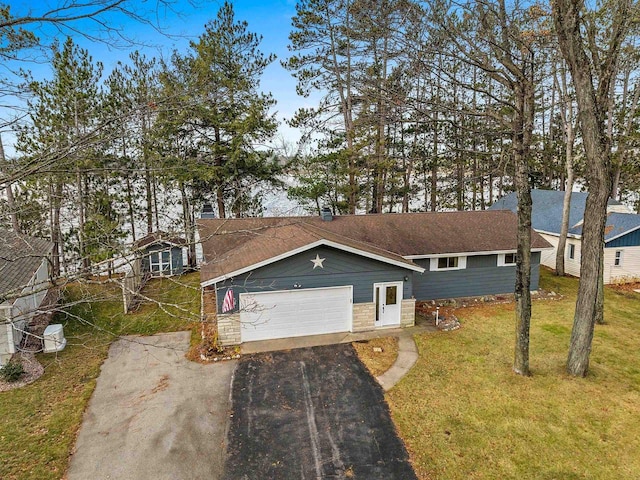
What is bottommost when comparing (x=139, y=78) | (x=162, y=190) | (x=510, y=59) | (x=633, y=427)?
(x=633, y=427)

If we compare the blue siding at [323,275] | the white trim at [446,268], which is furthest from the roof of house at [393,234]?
the blue siding at [323,275]

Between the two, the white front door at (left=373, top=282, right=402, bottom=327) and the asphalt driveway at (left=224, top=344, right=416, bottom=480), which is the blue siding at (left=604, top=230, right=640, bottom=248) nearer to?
the white front door at (left=373, top=282, right=402, bottom=327)

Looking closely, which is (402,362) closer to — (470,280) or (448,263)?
(448,263)

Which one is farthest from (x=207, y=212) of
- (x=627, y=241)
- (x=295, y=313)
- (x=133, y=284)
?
(x=627, y=241)

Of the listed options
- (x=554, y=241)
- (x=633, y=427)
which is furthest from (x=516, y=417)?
(x=554, y=241)

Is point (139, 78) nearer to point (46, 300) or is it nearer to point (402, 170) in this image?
point (46, 300)

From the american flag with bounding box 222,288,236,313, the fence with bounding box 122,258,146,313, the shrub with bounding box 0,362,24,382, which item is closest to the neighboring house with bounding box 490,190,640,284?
the american flag with bounding box 222,288,236,313
